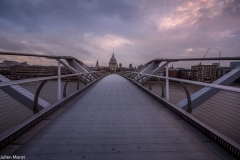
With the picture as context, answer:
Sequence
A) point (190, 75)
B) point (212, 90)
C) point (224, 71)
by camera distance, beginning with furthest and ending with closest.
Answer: point (190, 75)
point (224, 71)
point (212, 90)

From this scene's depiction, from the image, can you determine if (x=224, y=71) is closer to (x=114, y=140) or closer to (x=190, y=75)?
(x=190, y=75)

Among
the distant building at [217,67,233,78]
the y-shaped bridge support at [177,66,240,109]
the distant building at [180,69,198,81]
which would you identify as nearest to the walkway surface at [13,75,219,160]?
the y-shaped bridge support at [177,66,240,109]

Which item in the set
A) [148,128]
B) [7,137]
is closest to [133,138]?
[148,128]

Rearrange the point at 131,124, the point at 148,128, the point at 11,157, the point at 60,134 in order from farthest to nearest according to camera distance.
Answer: the point at 131,124 < the point at 148,128 < the point at 60,134 < the point at 11,157

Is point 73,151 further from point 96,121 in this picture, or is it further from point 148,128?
point 148,128

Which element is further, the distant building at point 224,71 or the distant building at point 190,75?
the distant building at point 190,75

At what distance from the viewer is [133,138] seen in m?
2.26

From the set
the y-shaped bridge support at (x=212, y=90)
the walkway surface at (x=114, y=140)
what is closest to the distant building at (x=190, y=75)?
the y-shaped bridge support at (x=212, y=90)

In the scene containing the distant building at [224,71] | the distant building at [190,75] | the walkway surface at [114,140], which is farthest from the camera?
the distant building at [190,75]

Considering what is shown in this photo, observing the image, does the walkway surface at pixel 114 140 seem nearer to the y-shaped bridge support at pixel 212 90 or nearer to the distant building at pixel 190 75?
the y-shaped bridge support at pixel 212 90

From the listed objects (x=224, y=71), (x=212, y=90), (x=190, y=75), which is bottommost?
(x=212, y=90)

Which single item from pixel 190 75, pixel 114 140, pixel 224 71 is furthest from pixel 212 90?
pixel 114 140

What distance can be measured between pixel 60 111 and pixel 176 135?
9.22 ft

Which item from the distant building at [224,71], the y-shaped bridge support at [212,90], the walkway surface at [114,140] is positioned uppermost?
the distant building at [224,71]
